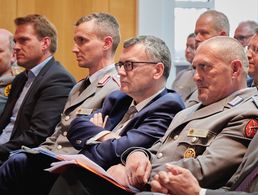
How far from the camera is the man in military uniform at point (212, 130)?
246cm

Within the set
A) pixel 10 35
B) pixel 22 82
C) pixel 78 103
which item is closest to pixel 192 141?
pixel 78 103

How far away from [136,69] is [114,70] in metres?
0.63

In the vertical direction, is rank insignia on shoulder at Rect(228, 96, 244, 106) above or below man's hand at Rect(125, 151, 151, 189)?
above

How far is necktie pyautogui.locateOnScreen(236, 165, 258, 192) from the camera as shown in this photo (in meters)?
2.22

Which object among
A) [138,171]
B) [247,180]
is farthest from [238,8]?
[247,180]

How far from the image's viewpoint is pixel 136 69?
3.22 metres

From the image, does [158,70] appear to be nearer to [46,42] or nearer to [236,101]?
[236,101]

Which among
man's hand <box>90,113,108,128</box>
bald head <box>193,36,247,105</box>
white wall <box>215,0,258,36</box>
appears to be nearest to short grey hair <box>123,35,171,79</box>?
man's hand <box>90,113,108,128</box>

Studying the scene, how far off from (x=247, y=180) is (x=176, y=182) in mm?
271

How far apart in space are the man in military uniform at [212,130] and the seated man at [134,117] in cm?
15

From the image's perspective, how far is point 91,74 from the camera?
3.90 m

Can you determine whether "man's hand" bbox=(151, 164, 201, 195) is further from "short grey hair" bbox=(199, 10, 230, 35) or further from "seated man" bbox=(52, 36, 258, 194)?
"short grey hair" bbox=(199, 10, 230, 35)

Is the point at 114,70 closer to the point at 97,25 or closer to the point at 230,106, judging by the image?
the point at 97,25

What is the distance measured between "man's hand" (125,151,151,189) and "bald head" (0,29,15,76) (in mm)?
2601
